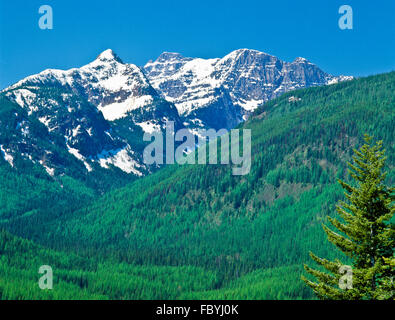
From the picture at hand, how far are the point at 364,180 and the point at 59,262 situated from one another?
6664 inches

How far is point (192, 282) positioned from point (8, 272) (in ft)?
232

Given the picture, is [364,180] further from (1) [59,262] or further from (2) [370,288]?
(1) [59,262]

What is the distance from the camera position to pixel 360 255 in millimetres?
37438

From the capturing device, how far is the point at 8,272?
151 meters

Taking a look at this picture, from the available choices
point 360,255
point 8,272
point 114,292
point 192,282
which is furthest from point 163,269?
point 360,255
